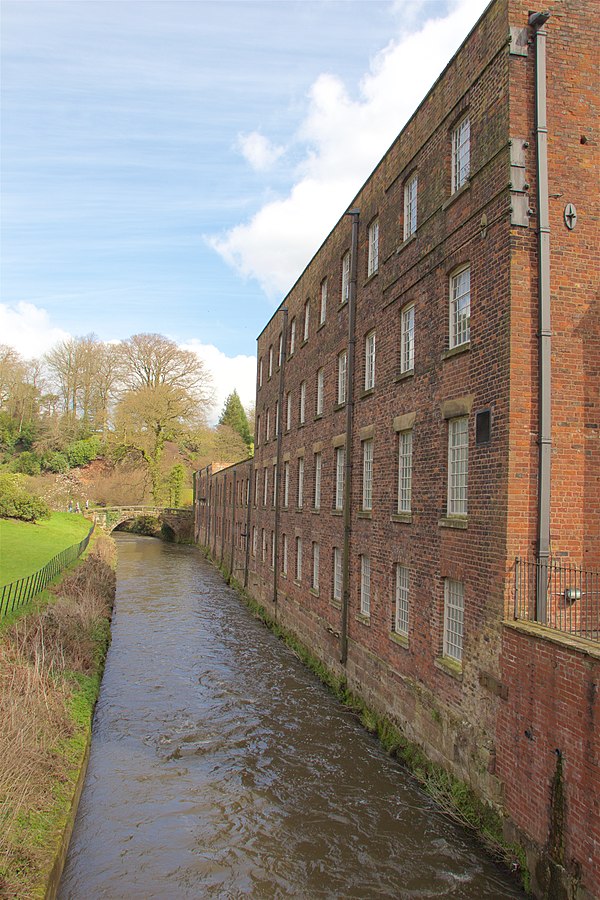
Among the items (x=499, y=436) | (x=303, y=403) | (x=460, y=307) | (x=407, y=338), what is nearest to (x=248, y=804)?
(x=499, y=436)

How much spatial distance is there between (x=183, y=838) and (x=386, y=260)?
451 inches

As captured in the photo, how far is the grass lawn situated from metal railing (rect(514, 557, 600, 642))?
56.3 feet

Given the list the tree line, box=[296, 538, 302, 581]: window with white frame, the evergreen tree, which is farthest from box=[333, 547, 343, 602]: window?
the evergreen tree

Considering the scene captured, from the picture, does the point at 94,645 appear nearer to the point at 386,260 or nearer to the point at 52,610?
the point at 52,610

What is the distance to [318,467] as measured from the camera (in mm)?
20172

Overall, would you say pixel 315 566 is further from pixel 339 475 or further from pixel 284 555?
pixel 284 555

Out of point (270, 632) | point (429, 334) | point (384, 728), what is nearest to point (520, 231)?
point (429, 334)

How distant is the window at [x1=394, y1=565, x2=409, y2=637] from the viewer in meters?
12.8

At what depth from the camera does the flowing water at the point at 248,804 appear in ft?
27.8

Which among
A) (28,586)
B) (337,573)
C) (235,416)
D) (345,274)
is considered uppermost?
(235,416)

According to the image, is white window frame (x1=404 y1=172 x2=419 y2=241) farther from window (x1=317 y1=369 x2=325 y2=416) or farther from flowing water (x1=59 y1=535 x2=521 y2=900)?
flowing water (x1=59 y1=535 x2=521 y2=900)

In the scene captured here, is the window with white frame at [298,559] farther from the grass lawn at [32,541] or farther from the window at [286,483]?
the grass lawn at [32,541]

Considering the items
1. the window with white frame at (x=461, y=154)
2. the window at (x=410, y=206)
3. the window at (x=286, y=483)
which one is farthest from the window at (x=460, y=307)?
the window at (x=286, y=483)

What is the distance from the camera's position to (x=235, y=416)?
89312 mm
